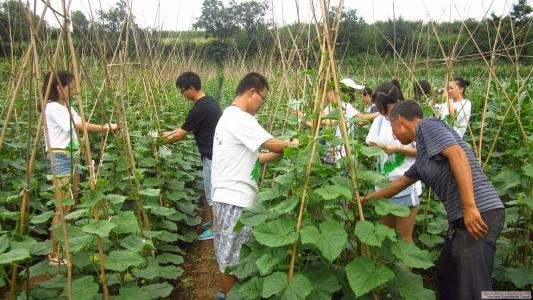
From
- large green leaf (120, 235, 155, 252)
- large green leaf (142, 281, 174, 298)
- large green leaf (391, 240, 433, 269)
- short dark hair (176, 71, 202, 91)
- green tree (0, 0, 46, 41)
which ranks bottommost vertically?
large green leaf (142, 281, 174, 298)

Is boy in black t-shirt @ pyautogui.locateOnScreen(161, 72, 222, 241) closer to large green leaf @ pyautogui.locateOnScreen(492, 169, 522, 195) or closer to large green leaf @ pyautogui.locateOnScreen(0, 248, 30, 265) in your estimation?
large green leaf @ pyautogui.locateOnScreen(0, 248, 30, 265)

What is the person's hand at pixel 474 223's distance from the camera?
203 centimetres

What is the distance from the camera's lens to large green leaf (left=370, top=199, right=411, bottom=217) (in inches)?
78.5

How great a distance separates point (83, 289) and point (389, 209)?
4.72 ft

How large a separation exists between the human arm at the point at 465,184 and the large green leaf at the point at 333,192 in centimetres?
51

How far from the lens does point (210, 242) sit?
4.12 meters

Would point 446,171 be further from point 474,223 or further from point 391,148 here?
point 391,148

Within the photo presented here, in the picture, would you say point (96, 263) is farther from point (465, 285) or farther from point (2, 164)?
point (2, 164)

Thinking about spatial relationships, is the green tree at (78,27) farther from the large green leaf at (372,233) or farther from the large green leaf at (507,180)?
the large green leaf at (507,180)

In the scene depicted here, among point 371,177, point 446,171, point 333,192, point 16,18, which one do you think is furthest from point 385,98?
point 16,18

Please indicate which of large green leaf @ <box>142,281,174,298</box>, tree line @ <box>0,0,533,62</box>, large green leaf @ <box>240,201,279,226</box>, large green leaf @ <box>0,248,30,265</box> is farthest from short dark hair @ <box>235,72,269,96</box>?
large green leaf @ <box>0,248,30,265</box>

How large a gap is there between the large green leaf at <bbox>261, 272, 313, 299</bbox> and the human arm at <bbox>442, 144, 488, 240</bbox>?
812 millimetres

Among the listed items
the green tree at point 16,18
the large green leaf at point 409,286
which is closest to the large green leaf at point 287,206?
the large green leaf at point 409,286

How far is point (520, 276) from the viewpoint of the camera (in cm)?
263
